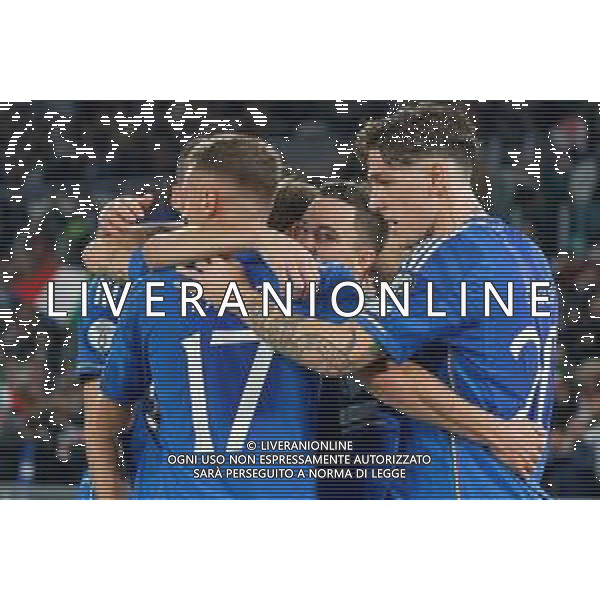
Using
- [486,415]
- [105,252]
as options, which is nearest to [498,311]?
[486,415]

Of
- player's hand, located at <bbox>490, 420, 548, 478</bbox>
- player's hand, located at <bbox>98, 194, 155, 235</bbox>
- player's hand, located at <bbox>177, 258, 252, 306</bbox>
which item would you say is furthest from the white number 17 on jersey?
player's hand, located at <bbox>490, 420, 548, 478</bbox>

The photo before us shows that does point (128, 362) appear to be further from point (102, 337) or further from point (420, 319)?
point (420, 319)

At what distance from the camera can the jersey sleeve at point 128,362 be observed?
13.1 m

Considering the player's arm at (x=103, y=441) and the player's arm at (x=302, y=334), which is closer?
the player's arm at (x=302, y=334)

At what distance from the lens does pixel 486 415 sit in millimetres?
13055

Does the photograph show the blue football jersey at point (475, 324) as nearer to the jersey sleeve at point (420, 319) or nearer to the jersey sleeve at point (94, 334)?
the jersey sleeve at point (420, 319)

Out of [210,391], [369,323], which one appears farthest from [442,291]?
[210,391]

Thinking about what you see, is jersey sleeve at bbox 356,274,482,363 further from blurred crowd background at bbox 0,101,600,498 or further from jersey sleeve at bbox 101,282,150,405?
jersey sleeve at bbox 101,282,150,405

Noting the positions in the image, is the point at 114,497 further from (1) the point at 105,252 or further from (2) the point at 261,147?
(2) the point at 261,147

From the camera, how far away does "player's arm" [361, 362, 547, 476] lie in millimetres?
13016

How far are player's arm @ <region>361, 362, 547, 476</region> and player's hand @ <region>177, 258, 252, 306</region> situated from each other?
1077mm

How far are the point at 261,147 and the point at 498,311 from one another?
6.31 feet

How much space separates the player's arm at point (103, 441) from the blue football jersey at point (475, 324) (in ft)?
5.93

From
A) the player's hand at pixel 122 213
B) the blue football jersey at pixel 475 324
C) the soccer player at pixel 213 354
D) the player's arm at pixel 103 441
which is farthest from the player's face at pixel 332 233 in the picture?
the player's arm at pixel 103 441
